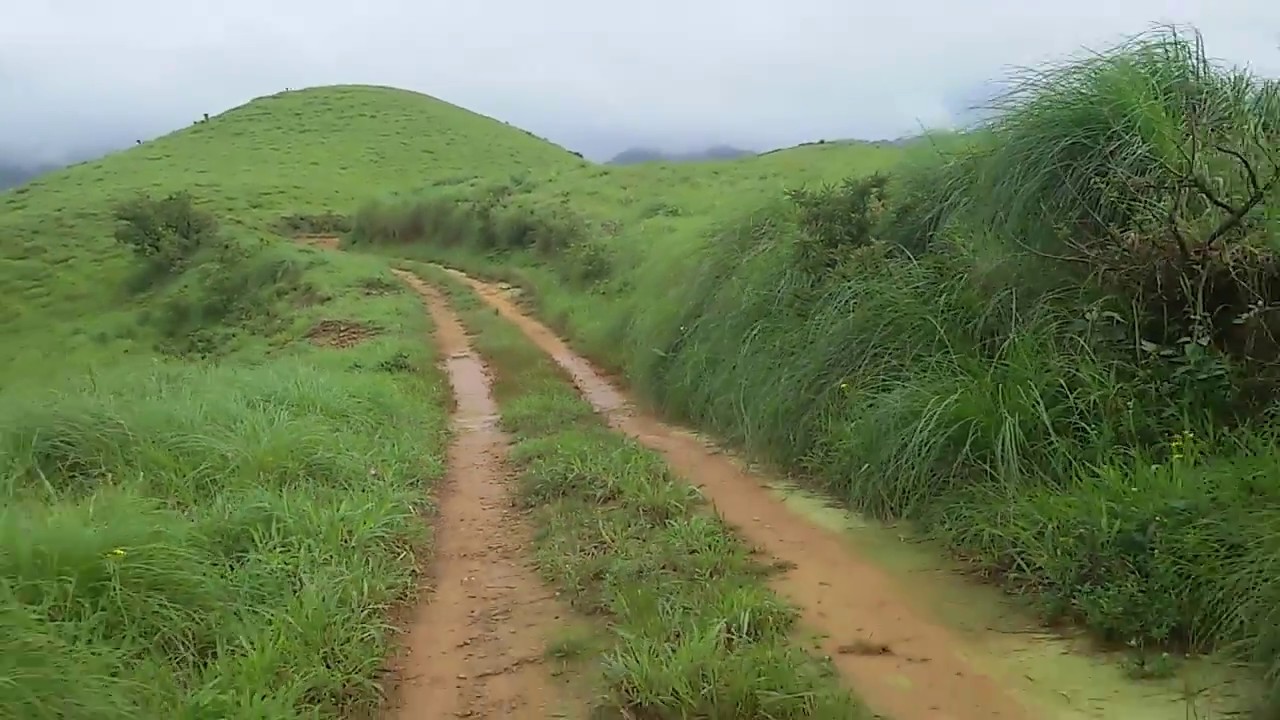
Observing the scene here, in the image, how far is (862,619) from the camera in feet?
16.0

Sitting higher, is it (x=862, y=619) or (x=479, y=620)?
(x=862, y=619)

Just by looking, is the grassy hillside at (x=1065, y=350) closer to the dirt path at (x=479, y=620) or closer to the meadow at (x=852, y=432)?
the meadow at (x=852, y=432)

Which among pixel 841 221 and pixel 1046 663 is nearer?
pixel 1046 663

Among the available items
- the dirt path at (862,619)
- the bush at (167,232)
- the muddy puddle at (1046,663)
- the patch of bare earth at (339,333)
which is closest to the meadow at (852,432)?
the muddy puddle at (1046,663)

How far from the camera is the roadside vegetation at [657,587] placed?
12.9 feet

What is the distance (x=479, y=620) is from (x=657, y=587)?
0.94 m

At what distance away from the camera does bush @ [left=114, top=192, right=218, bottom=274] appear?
31047 millimetres

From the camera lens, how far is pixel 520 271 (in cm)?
2359

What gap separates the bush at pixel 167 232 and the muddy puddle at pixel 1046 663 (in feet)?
96.3

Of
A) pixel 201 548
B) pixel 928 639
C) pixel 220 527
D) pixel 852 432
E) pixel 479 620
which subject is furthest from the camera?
pixel 852 432

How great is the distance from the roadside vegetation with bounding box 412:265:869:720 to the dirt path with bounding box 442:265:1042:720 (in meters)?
0.17

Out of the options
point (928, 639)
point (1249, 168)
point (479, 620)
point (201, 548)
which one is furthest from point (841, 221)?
point (201, 548)

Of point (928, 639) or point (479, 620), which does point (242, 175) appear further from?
point (928, 639)

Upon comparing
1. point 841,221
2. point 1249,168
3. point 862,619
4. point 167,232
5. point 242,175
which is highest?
point 242,175
